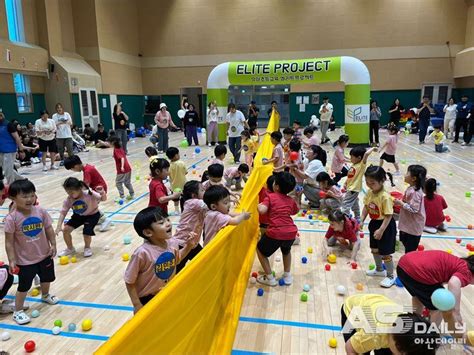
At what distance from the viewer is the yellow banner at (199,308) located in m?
1.59

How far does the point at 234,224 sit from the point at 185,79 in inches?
823

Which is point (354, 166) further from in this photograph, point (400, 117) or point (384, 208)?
point (400, 117)

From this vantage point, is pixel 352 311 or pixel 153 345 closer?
pixel 153 345

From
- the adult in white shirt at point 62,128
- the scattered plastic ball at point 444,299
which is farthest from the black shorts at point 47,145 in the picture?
the scattered plastic ball at point 444,299

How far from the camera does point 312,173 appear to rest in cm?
670

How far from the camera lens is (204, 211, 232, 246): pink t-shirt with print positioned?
3400mm

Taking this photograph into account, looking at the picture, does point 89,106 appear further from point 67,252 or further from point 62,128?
point 67,252

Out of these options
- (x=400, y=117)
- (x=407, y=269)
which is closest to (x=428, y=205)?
(x=407, y=269)

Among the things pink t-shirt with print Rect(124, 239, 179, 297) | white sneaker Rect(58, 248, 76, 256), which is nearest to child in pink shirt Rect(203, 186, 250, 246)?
pink t-shirt with print Rect(124, 239, 179, 297)

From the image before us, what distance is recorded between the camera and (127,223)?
652 centimetres

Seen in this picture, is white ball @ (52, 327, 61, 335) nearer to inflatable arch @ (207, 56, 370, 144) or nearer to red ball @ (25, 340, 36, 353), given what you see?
red ball @ (25, 340, 36, 353)

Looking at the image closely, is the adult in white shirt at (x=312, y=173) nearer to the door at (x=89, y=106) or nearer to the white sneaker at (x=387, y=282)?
the white sneaker at (x=387, y=282)

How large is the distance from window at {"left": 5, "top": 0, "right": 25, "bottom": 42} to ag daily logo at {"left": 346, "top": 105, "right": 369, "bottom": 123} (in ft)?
45.7

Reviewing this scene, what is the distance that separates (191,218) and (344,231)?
2.31m
